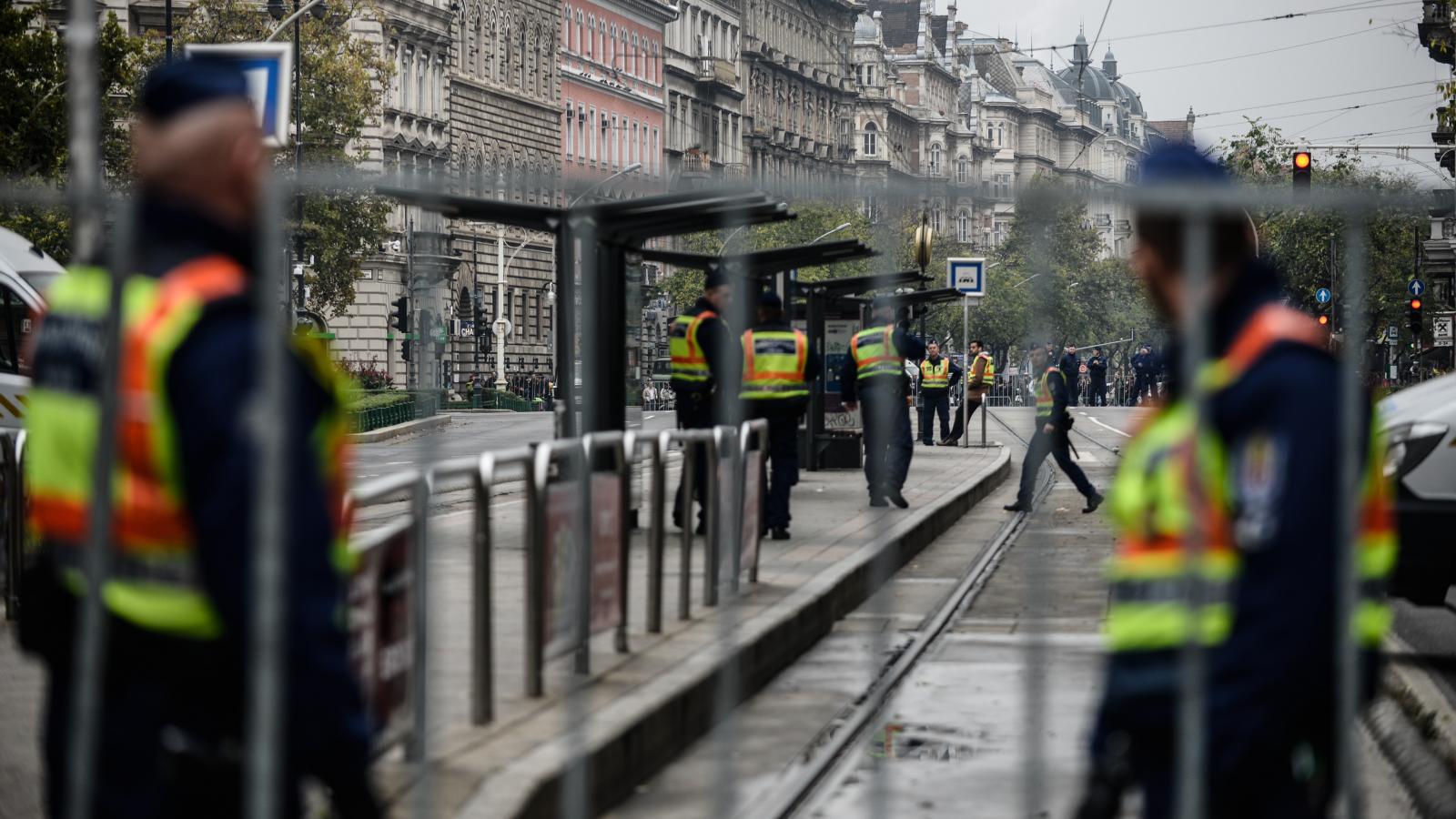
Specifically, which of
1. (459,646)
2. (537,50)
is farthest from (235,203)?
(537,50)

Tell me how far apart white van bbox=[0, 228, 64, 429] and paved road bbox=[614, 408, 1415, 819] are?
27.3 ft

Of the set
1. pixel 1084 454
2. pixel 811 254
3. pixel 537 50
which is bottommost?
pixel 1084 454

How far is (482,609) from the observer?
7.58 meters

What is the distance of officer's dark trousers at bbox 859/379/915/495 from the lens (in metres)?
19.9

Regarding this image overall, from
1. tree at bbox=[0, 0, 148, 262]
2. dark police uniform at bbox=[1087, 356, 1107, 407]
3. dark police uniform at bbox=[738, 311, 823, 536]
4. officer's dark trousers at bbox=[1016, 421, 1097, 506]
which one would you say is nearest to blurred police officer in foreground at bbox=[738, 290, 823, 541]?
dark police uniform at bbox=[738, 311, 823, 536]

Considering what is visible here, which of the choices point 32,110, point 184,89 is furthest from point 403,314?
point 32,110

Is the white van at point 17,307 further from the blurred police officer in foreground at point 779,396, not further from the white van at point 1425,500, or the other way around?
the white van at point 1425,500

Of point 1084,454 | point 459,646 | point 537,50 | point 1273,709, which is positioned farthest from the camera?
point 537,50

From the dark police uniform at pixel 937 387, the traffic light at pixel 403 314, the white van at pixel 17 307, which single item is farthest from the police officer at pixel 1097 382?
the white van at pixel 17 307

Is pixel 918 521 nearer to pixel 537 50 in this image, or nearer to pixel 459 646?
pixel 459 646

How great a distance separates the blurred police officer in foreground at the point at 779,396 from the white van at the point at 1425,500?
19.8 ft

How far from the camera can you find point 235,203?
3.78 metres

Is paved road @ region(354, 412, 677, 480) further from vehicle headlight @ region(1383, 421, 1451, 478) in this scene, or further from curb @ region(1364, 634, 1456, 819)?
curb @ region(1364, 634, 1456, 819)

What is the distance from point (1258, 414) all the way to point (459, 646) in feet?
15.3
